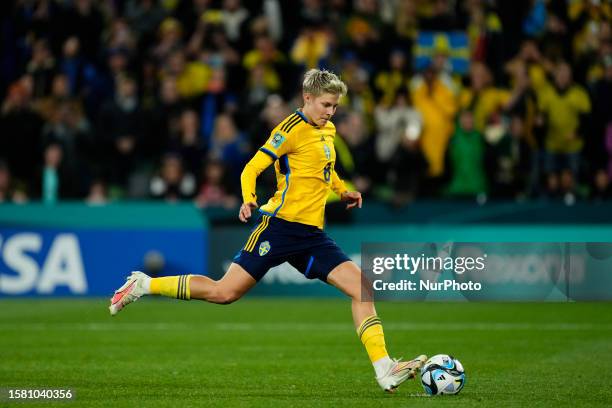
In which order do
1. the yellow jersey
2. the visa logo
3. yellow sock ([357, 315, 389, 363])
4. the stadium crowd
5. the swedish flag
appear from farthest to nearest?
the swedish flag → the stadium crowd → the visa logo → the yellow jersey → yellow sock ([357, 315, 389, 363])

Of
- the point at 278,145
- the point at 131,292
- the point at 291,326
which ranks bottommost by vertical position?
the point at 291,326

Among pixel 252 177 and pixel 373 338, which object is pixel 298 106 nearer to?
pixel 252 177

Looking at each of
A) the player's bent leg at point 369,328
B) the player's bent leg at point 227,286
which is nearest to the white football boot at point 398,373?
the player's bent leg at point 369,328

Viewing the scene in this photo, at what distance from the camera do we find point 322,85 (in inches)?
337

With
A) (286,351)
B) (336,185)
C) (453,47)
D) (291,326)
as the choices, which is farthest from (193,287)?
(453,47)

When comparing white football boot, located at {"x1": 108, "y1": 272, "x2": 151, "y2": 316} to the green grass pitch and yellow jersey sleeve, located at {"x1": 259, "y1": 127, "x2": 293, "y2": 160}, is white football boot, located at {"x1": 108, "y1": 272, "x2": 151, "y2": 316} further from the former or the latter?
yellow jersey sleeve, located at {"x1": 259, "y1": 127, "x2": 293, "y2": 160}

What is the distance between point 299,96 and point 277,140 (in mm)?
9233

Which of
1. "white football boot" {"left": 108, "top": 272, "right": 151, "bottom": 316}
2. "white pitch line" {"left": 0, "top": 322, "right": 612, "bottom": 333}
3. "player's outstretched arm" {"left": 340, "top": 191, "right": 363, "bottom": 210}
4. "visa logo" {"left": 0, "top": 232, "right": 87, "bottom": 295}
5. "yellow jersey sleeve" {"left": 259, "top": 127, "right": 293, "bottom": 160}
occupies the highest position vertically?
"yellow jersey sleeve" {"left": 259, "top": 127, "right": 293, "bottom": 160}

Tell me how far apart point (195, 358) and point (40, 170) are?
849 cm

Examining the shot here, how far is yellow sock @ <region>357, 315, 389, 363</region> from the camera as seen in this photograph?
28.0 ft

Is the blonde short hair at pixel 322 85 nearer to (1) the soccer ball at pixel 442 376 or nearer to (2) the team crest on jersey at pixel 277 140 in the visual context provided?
(2) the team crest on jersey at pixel 277 140

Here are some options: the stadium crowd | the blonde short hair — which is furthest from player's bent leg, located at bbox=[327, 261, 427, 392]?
the stadium crowd

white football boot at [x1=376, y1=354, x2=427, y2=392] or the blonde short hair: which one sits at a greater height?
the blonde short hair

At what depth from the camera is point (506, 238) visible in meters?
16.3
